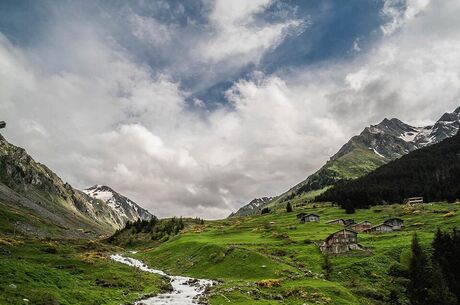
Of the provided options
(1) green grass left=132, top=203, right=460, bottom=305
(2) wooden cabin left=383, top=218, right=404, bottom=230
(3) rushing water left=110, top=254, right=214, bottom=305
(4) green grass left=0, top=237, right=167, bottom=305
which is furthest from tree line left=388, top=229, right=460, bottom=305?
(2) wooden cabin left=383, top=218, right=404, bottom=230

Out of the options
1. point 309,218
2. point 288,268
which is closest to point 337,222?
point 309,218

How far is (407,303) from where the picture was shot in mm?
61719

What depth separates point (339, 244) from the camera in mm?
93750

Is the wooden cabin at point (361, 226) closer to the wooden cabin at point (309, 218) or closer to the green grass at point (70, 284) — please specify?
the wooden cabin at point (309, 218)

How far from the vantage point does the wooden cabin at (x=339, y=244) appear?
92875mm

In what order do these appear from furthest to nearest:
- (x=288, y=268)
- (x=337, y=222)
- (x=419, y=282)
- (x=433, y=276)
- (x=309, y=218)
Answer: (x=309, y=218)
(x=337, y=222)
(x=288, y=268)
(x=419, y=282)
(x=433, y=276)

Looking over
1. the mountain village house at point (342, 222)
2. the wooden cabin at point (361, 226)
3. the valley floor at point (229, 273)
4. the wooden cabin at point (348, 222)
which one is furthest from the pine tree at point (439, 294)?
the mountain village house at point (342, 222)

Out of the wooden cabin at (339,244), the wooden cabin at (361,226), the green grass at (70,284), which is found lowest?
the green grass at (70,284)

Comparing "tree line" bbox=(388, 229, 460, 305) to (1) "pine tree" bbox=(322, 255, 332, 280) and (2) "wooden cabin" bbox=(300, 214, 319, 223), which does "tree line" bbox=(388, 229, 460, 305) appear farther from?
(2) "wooden cabin" bbox=(300, 214, 319, 223)

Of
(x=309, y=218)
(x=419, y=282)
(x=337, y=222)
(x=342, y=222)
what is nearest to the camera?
(x=419, y=282)

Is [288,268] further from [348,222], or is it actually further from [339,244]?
[348,222]

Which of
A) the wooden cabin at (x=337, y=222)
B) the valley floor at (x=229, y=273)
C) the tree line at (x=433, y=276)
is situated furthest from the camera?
the wooden cabin at (x=337, y=222)

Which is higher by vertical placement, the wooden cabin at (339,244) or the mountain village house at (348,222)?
the mountain village house at (348,222)

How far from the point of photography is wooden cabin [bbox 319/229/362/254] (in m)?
92.9
